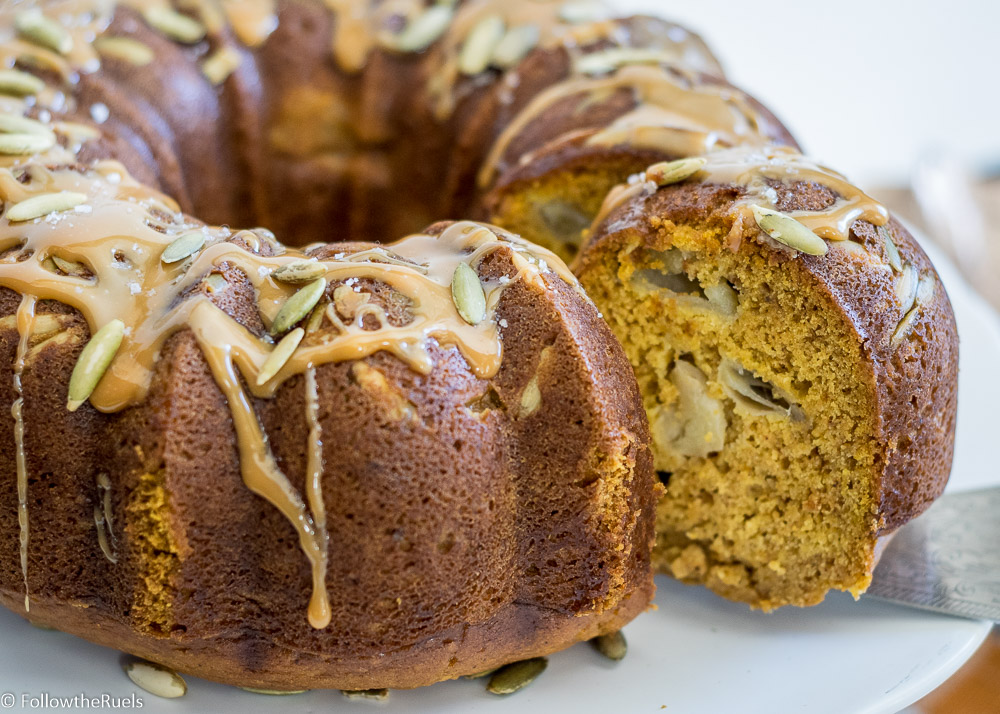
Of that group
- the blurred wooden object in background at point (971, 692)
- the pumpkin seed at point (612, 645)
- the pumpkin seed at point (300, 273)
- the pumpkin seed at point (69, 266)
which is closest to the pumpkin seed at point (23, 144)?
the pumpkin seed at point (69, 266)

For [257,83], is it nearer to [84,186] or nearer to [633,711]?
[84,186]

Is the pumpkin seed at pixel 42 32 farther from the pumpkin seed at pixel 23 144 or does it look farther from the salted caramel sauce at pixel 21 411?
the salted caramel sauce at pixel 21 411

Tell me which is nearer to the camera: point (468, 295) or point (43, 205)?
point (468, 295)

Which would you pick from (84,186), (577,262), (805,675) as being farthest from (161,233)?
(805,675)

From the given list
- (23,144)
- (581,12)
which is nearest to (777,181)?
(581,12)

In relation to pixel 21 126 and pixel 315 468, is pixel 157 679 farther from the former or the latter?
pixel 21 126
